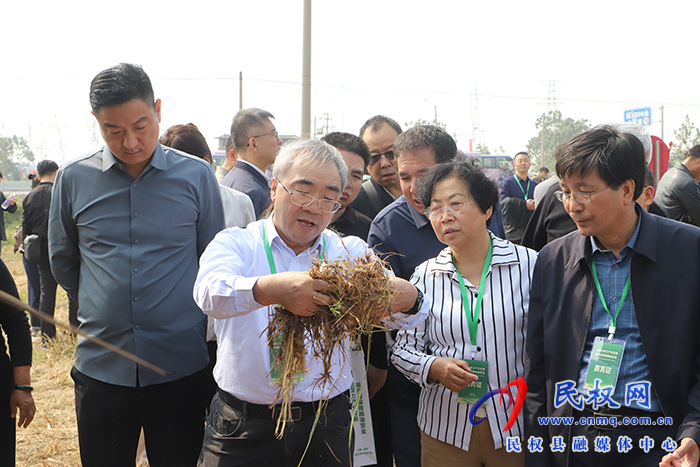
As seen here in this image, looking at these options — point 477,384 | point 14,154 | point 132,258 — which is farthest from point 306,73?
point 14,154

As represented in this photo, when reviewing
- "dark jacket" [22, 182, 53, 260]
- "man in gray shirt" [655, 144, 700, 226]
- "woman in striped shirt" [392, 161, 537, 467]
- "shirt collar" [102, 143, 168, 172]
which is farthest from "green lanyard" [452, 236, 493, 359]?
"dark jacket" [22, 182, 53, 260]

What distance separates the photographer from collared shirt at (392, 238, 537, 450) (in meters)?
2.41

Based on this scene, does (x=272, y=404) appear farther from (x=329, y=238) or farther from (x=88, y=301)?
(x=88, y=301)

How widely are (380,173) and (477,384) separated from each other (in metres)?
2.13

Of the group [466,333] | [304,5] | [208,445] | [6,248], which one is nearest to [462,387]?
[466,333]

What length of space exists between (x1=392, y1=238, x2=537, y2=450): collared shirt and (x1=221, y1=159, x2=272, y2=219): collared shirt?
1.82 m

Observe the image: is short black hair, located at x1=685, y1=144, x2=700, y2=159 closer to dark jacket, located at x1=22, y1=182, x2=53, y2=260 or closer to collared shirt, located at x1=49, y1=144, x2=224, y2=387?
collared shirt, located at x1=49, y1=144, x2=224, y2=387

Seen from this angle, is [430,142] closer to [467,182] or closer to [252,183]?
[467,182]

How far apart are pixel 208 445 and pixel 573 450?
4.93 ft

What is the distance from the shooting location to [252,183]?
416 cm

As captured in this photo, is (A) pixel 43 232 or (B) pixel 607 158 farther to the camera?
(A) pixel 43 232

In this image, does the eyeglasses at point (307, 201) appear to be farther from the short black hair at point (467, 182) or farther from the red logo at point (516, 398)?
the red logo at point (516, 398)

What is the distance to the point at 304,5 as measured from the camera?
11742 millimetres

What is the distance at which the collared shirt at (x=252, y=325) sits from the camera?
1.91 meters
